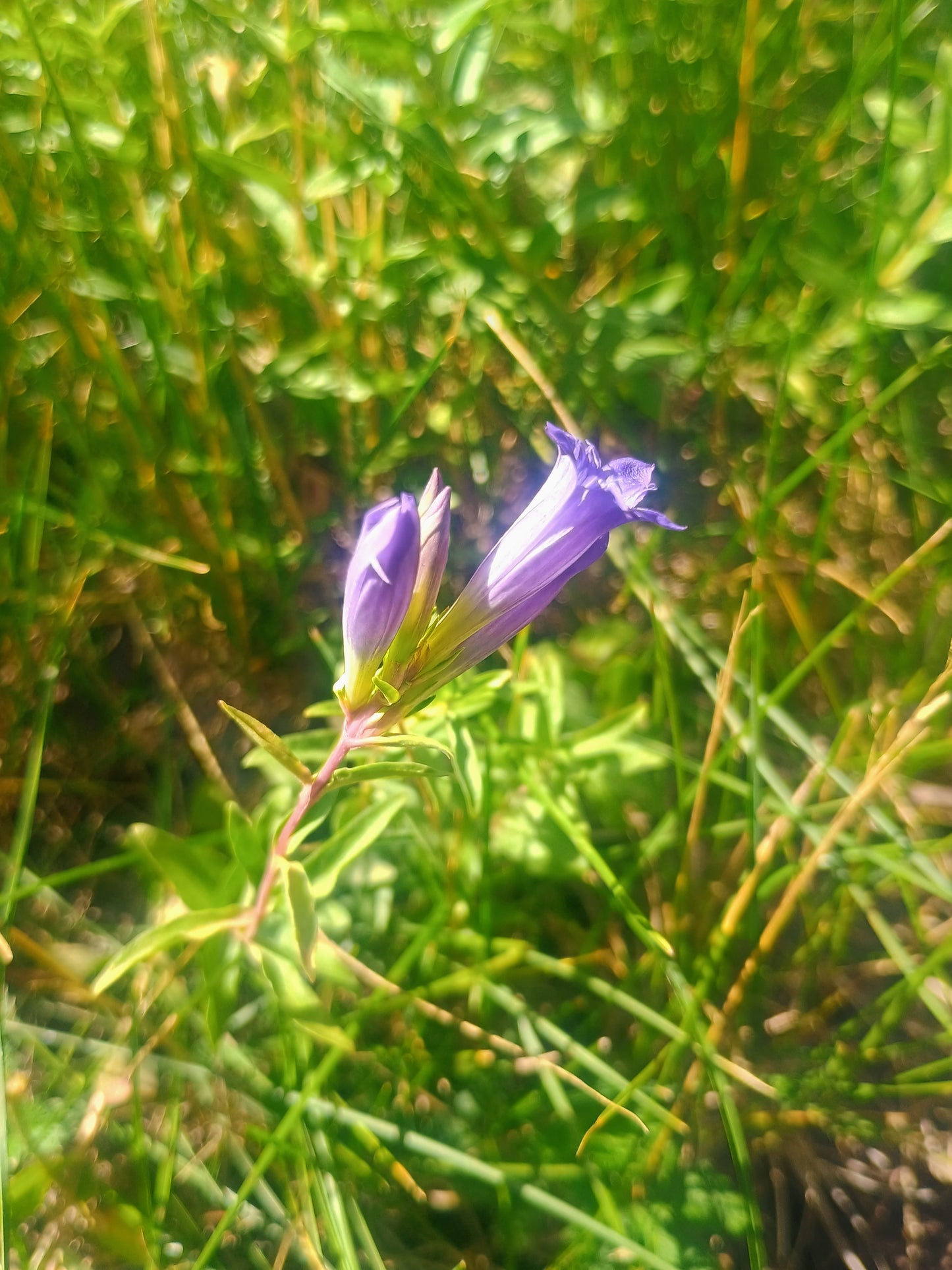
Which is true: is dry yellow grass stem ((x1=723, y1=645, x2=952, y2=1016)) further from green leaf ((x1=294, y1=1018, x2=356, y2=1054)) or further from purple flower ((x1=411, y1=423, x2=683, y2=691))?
green leaf ((x1=294, y1=1018, x2=356, y2=1054))

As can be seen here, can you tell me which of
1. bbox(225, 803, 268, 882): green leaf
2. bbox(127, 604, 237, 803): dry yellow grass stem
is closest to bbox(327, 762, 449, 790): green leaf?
bbox(225, 803, 268, 882): green leaf

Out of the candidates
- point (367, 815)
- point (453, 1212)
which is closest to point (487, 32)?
point (367, 815)

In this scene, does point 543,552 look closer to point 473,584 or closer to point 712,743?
point 473,584

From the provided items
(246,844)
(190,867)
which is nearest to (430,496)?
(246,844)

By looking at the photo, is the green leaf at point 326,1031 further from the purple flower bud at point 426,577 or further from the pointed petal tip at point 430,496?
the pointed petal tip at point 430,496

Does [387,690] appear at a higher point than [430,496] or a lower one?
lower

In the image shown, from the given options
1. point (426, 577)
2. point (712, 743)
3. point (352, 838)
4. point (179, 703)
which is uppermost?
point (179, 703)

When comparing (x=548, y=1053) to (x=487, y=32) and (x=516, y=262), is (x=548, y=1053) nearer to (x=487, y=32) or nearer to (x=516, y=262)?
(x=516, y=262)
